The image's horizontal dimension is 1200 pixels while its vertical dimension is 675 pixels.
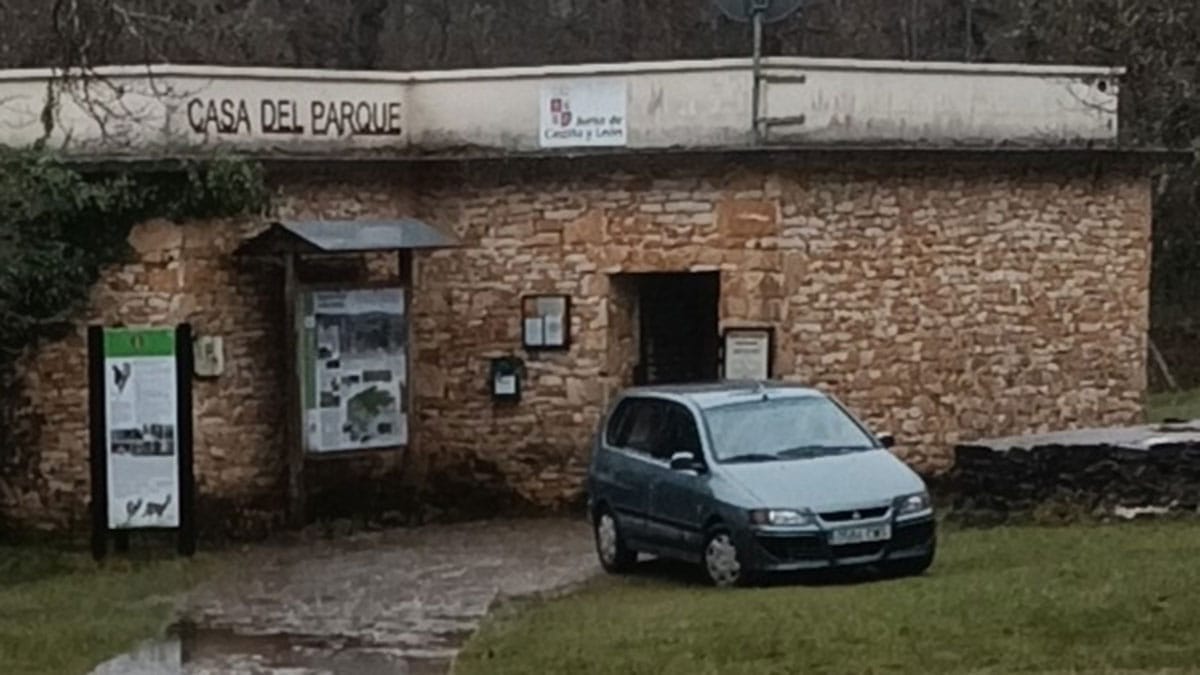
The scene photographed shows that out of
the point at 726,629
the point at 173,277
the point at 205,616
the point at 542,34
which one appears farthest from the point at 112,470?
the point at 542,34

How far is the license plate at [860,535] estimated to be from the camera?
1736 centimetres

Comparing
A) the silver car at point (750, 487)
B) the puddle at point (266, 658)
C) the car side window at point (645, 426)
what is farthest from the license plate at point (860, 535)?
the puddle at point (266, 658)

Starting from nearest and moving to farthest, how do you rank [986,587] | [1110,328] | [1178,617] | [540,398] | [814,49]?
[1178,617] < [986,587] < [540,398] < [1110,328] < [814,49]

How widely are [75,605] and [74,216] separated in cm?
519

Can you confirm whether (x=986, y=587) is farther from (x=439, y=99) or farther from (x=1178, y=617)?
(x=439, y=99)

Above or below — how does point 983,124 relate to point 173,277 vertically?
above

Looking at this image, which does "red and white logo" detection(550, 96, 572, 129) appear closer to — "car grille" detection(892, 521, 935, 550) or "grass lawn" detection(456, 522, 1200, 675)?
"grass lawn" detection(456, 522, 1200, 675)

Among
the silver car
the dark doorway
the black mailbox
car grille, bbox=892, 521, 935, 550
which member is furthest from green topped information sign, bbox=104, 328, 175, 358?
car grille, bbox=892, 521, 935, 550

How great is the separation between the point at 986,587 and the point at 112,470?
9.11 metres

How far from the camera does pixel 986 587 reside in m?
16.0

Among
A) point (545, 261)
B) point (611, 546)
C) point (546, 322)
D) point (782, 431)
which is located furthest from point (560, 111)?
point (782, 431)

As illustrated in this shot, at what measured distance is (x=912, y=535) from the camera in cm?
1764

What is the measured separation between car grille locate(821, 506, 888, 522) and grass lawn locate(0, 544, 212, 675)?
4961mm

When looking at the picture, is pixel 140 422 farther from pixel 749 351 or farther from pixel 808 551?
pixel 808 551
